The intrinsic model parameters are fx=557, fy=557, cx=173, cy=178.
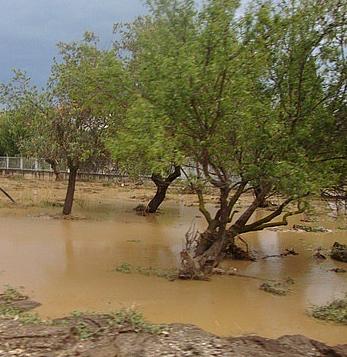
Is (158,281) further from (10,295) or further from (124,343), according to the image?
(124,343)

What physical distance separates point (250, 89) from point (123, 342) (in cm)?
614

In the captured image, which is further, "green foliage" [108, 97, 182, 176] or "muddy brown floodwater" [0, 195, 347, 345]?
"green foliage" [108, 97, 182, 176]

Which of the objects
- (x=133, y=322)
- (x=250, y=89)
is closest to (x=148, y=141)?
(x=250, y=89)

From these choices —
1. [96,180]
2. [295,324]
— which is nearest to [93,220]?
[295,324]

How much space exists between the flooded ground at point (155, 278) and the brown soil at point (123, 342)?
1548 millimetres

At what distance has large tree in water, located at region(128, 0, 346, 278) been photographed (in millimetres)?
10242

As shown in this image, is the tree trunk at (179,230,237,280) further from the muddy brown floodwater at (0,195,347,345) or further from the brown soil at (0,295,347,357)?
the brown soil at (0,295,347,357)

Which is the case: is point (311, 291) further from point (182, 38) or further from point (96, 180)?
point (96, 180)

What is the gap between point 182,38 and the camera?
10867mm

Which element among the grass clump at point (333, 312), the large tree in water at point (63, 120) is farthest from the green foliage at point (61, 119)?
the grass clump at point (333, 312)

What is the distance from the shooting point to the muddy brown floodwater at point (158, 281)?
29.2 ft

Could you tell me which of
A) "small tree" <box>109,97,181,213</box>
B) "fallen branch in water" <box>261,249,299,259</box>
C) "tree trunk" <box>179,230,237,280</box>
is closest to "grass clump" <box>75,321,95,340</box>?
"small tree" <box>109,97,181,213</box>

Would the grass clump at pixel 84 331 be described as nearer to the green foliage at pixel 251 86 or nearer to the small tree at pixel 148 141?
the small tree at pixel 148 141

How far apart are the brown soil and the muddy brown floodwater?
1545 millimetres
